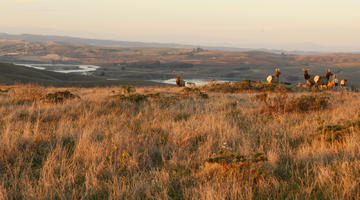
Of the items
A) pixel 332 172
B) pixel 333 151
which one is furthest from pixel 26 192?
pixel 333 151

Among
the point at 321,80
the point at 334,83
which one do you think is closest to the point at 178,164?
the point at 321,80

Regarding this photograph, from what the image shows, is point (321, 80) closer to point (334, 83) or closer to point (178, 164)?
point (334, 83)

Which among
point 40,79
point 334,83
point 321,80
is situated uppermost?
point 321,80

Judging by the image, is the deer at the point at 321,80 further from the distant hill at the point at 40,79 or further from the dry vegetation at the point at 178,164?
the distant hill at the point at 40,79

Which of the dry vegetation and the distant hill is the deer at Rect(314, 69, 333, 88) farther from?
the distant hill

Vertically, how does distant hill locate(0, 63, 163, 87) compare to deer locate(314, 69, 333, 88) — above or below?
below

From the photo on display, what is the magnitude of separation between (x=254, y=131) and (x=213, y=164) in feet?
8.03

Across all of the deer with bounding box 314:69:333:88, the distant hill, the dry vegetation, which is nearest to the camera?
the dry vegetation

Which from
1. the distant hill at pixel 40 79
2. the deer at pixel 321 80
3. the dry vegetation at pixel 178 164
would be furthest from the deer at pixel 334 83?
the distant hill at pixel 40 79

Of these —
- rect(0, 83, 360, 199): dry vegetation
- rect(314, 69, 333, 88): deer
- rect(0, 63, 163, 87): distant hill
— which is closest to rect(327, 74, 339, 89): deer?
rect(314, 69, 333, 88): deer

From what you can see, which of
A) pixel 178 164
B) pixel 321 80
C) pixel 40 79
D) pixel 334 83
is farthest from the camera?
pixel 40 79

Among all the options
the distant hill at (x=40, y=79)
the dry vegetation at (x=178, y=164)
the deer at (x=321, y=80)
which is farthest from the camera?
the distant hill at (x=40, y=79)

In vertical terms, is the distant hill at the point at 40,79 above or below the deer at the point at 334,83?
below

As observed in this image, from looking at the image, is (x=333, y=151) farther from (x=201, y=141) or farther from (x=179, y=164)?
(x=179, y=164)
